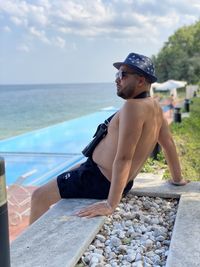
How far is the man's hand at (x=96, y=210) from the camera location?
9.64 ft

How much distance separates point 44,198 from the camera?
337 cm

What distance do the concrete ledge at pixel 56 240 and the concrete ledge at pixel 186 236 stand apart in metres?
0.53

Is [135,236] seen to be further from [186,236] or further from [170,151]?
[170,151]

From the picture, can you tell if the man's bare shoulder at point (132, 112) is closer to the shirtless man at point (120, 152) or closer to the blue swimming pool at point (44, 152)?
the shirtless man at point (120, 152)

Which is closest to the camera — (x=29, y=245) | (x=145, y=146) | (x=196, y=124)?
(x=29, y=245)

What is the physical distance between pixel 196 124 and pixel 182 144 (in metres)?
3.32

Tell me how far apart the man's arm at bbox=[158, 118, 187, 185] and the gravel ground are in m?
0.32

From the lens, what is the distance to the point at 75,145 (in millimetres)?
14141

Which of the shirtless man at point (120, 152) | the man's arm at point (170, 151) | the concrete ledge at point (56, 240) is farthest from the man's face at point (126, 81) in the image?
the concrete ledge at point (56, 240)

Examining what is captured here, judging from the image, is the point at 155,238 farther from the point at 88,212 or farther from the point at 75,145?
the point at 75,145

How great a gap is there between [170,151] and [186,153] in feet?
13.5

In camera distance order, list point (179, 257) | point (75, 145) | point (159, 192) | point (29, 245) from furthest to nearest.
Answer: point (75, 145) → point (159, 192) → point (29, 245) → point (179, 257)

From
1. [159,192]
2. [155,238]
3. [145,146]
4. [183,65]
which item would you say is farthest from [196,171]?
[183,65]

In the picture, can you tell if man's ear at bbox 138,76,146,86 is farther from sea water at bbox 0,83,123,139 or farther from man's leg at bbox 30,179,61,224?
sea water at bbox 0,83,123,139
